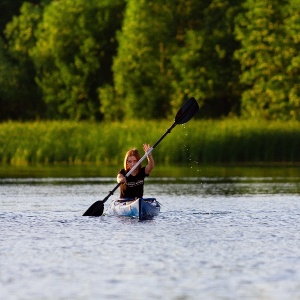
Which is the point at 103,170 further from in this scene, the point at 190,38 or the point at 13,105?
the point at 13,105

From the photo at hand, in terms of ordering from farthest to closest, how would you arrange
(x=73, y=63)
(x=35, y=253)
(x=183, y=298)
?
1. (x=73, y=63)
2. (x=35, y=253)
3. (x=183, y=298)

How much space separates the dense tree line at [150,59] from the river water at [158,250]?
4168 centimetres

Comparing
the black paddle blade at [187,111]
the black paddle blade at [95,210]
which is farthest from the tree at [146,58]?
the black paddle blade at [95,210]

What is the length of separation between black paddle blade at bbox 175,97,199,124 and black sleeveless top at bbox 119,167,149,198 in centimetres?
323

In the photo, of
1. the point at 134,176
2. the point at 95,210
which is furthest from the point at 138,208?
the point at 95,210

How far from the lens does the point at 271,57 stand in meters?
71.6

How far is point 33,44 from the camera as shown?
8694 centimetres

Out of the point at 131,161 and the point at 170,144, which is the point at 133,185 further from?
the point at 170,144

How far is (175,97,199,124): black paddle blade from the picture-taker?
27.3 metres

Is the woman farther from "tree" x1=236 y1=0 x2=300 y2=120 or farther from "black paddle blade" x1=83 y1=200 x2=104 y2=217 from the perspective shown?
"tree" x1=236 y1=0 x2=300 y2=120

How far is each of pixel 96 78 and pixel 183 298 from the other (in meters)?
69.8

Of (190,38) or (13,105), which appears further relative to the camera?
(13,105)

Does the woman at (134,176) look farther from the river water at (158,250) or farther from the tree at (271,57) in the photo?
the tree at (271,57)

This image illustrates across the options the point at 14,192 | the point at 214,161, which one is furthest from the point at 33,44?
the point at 14,192
